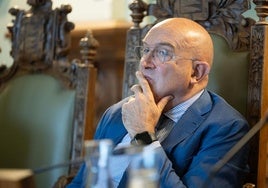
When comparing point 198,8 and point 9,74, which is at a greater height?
point 198,8

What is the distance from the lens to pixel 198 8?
166 centimetres

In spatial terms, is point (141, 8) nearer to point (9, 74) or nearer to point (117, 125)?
point (117, 125)

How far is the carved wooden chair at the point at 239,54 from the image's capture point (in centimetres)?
151

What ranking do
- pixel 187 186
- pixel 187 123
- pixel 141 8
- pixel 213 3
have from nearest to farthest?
pixel 187 186 < pixel 187 123 < pixel 213 3 < pixel 141 8

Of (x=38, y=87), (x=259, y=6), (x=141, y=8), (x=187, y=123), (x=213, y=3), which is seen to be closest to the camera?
(x=187, y=123)

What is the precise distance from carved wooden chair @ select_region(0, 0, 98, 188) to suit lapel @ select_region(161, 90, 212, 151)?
0.51m

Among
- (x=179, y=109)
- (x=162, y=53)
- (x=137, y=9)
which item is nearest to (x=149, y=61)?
(x=162, y=53)

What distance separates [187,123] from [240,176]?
0.63 ft

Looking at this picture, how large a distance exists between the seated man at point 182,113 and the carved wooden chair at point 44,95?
1.24 ft

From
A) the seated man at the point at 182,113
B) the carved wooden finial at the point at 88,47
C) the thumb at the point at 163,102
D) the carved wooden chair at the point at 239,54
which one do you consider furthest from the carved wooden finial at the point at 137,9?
the thumb at the point at 163,102

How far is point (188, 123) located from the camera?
141 cm

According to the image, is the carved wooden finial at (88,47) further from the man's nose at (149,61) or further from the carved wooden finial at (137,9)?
the man's nose at (149,61)

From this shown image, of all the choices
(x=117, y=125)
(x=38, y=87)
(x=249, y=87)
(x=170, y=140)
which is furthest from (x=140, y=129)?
(x=38, y=87)

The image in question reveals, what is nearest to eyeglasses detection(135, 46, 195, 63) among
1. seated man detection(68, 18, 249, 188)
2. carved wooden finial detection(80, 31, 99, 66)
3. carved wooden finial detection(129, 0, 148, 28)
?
seated man detection(68, 18, 249, 188)
